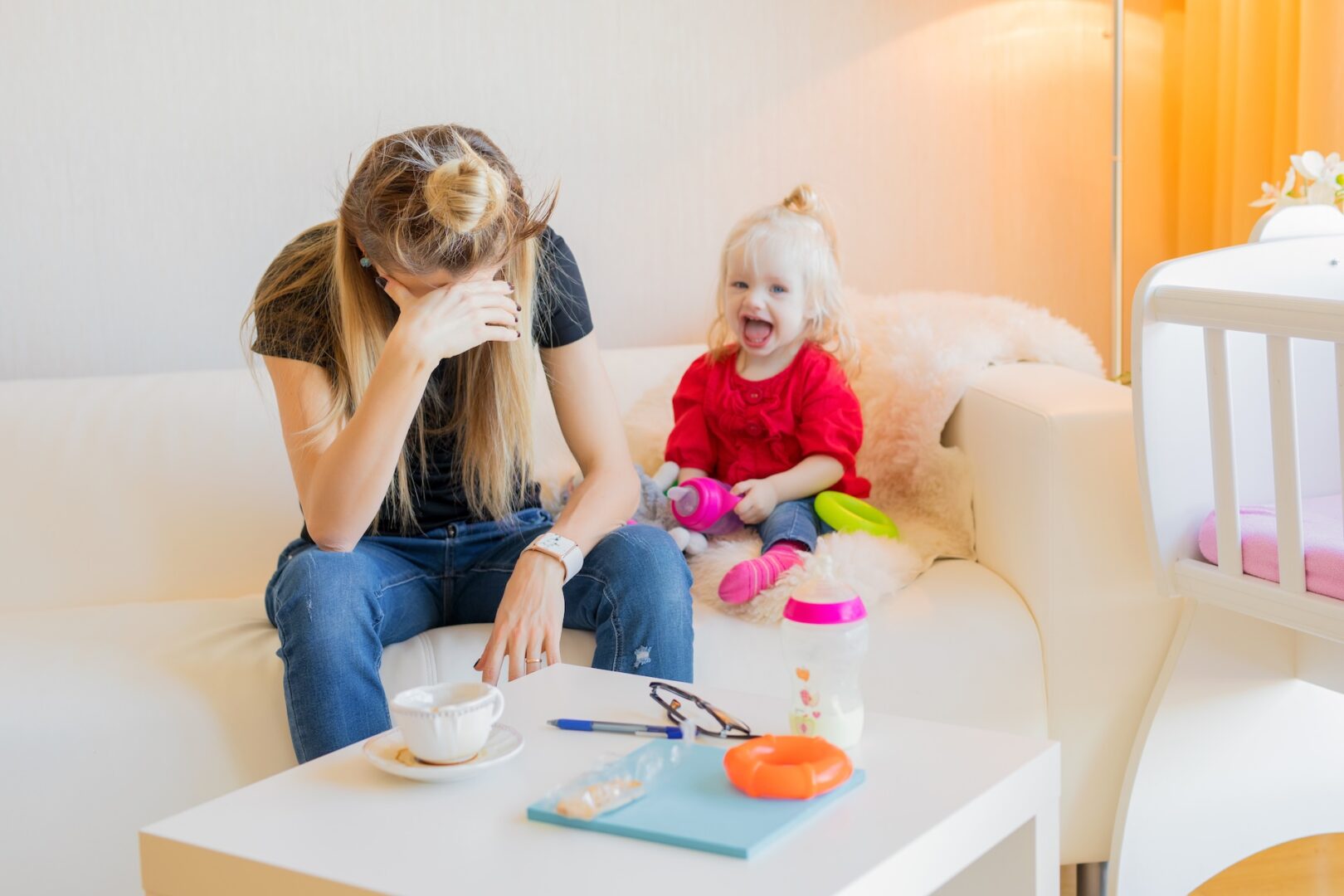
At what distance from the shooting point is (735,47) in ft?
7.86

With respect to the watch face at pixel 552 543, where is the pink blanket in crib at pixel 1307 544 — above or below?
below

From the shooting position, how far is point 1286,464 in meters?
1.28

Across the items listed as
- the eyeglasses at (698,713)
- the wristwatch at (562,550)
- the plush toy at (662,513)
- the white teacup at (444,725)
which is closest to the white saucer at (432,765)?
the white teacup at (444,725)

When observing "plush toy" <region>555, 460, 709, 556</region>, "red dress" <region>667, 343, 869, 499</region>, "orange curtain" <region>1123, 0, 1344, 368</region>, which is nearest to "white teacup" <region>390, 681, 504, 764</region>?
"plush toy" <region>555, 460, 709, 556</region>

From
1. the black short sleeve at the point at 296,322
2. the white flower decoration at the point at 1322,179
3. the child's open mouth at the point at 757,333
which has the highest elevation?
the white flower decoration at the point at 1322,179

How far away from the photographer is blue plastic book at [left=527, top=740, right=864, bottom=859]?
79cm

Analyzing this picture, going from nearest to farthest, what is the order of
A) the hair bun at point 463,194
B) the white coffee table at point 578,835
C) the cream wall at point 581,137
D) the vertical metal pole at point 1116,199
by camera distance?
the white coffee table at point 578,835 < the hair bun at point 463,194 < the cream wall at point 581,137 < the vertical metal pole at point 1116,199

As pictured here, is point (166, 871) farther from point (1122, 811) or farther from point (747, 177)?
point (747, 177)

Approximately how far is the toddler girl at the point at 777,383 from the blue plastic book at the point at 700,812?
88 centimetres

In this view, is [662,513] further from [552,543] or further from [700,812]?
[700,812]

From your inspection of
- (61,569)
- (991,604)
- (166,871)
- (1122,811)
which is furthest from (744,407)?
(166,871)

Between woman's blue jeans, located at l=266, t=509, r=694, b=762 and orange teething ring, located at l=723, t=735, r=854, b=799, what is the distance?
0.47 metres

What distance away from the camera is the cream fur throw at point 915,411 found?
5.57 ft

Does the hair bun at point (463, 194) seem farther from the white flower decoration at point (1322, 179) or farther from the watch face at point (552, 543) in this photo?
the white flower decoration at point (1322, 179)
